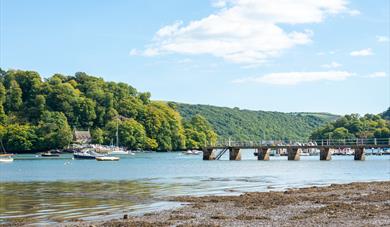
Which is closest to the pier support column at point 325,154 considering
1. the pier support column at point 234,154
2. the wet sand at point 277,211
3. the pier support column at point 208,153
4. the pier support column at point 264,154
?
the pier support column at point 264,154

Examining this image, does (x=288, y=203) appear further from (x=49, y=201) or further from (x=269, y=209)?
(x=49, y=201)

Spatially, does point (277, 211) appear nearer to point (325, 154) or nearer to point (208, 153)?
point (325, 154)

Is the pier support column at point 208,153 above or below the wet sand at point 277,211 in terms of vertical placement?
above

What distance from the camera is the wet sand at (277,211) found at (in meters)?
29.0

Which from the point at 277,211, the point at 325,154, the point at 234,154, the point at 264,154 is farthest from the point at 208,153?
the point at 277,211

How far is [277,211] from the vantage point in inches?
1313

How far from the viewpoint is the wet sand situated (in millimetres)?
28969

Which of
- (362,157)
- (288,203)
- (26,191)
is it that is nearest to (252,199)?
(288,203)

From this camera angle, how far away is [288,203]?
123 ft

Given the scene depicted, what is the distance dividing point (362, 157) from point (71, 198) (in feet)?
332

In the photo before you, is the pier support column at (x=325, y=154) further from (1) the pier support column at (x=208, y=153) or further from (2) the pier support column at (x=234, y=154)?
(1) the pier support column at (x=208, y=153)

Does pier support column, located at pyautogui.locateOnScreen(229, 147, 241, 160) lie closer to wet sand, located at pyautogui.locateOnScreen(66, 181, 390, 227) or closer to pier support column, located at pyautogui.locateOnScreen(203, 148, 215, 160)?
pier support column, located at pyautogui.locateOnScreen(203, 148, 215, 160)

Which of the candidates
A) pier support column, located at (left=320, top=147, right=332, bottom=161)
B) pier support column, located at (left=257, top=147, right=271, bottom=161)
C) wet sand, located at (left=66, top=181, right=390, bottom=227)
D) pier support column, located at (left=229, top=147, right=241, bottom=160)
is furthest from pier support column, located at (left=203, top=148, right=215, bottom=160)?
wet sand, located at (left=66, top=181, right=390, bottom=227)

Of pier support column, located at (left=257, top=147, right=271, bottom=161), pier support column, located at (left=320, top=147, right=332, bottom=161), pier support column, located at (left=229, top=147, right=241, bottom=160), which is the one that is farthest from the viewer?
pier support column, located at (left=229, top=147, right=241, bottom=160)
